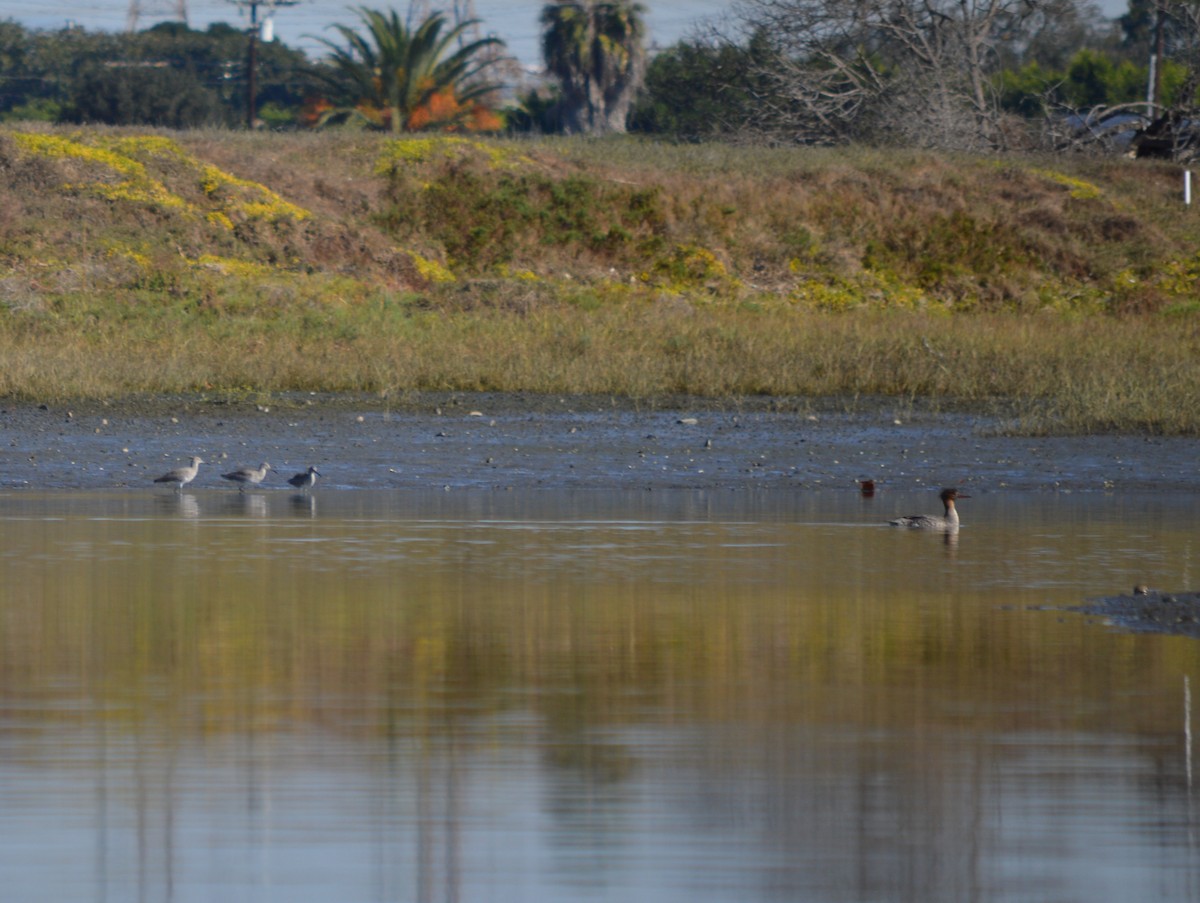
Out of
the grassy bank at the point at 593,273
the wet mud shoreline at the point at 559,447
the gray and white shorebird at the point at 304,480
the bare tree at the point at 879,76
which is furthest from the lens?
the bare tree at the point at 879,76

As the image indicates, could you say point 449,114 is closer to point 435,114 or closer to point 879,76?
point 435,114

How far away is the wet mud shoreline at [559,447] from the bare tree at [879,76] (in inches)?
1209

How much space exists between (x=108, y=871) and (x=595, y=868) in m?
1.04

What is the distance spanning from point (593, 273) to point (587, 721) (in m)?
32.4

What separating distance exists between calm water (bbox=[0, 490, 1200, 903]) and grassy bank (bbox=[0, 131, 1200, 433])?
8.95 m

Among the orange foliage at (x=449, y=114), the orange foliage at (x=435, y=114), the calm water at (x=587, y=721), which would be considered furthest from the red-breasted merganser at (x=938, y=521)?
the orange foliage at (x=449, y=114)

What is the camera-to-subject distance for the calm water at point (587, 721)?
4.33 m

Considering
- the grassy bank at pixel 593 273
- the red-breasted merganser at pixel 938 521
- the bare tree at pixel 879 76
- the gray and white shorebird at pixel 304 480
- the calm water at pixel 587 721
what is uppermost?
the bare tree at pixel 879 76

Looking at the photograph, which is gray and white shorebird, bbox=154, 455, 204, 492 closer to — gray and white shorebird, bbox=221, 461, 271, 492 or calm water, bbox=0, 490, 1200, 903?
gray and white shorebird, bbox=221, 461, 271, 492

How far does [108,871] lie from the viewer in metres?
4.28

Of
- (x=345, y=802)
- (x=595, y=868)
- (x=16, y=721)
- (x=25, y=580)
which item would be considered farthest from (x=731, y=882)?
(x=25, y=580)

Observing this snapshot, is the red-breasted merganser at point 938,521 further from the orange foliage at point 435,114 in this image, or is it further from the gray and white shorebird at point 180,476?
the orange foliage at point 435,114

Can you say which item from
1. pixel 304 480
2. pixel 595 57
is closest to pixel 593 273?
pixel 304 480

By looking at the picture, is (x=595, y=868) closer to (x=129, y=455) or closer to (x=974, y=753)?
(x=974, y=753)
